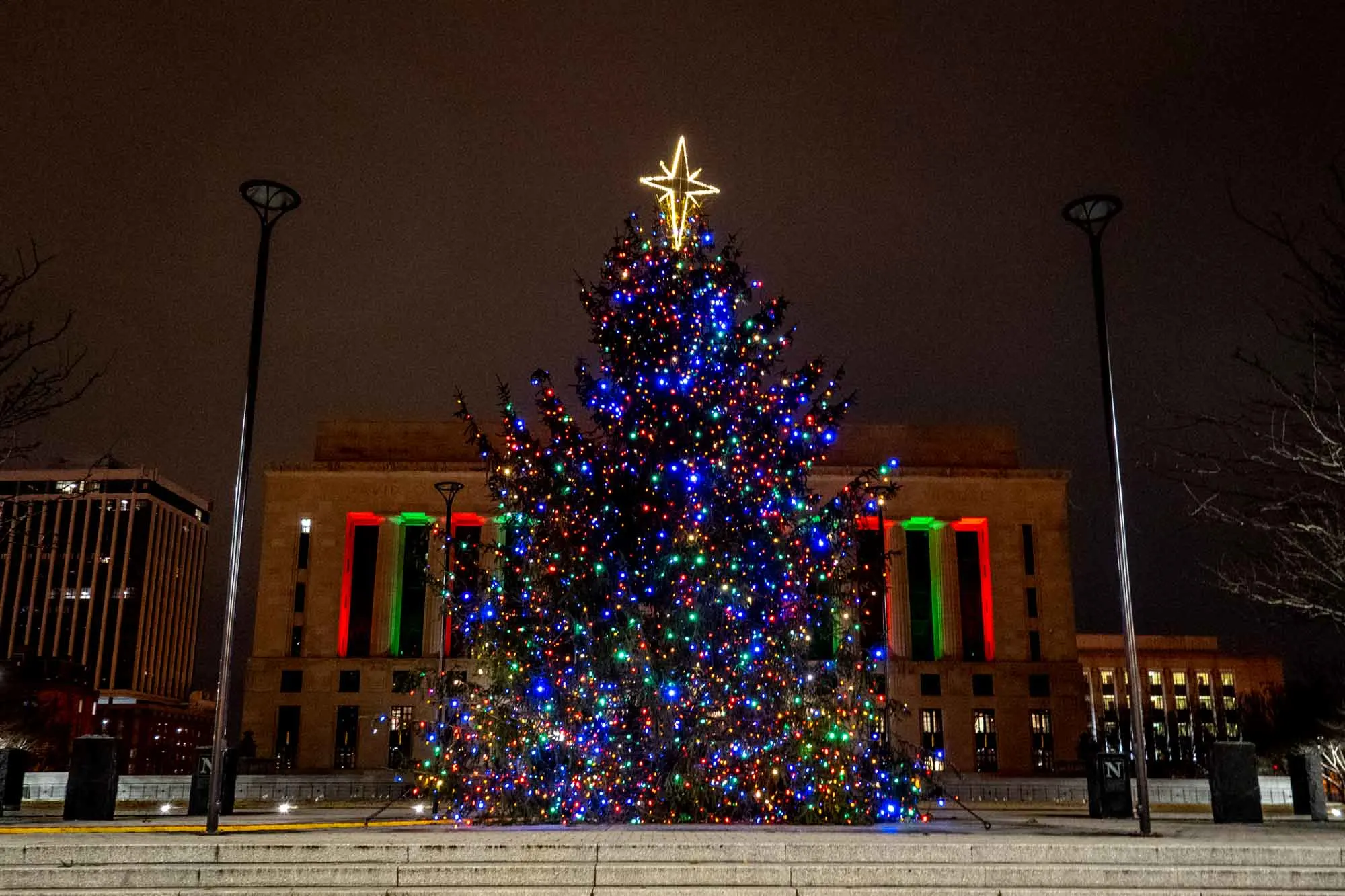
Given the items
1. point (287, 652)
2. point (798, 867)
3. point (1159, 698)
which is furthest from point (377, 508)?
point (1159, 698)

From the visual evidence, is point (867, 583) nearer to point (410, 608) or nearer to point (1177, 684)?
point (410, 608)

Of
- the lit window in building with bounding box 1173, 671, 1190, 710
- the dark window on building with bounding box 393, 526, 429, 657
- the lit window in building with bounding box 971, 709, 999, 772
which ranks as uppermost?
the dark window on building with bounding box 393, 526, 429, 657

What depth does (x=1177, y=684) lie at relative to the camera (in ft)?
350

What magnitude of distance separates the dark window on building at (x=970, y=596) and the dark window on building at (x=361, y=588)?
35537mm

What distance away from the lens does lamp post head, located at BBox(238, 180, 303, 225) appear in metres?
14.8

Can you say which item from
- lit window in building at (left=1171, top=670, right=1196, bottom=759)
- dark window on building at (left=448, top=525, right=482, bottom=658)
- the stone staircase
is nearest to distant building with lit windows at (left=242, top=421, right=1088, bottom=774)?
lit window in building at (left=1171, top=670, right=1196, bottom=759)

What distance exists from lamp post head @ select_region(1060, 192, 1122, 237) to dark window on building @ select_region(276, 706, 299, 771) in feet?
199

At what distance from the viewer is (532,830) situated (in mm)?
13016

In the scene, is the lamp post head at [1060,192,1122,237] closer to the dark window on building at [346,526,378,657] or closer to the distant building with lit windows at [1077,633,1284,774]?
the dark window on building at [346,526,378,657]

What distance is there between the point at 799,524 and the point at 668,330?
3.51 meters

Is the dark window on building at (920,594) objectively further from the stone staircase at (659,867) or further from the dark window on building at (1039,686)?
the stone staircase at (659,867)

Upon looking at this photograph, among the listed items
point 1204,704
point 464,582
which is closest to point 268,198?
point 464,582

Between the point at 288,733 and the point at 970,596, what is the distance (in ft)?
137

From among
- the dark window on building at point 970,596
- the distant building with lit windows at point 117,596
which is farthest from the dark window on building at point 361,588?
the distant building with lit windows at point 117,596
